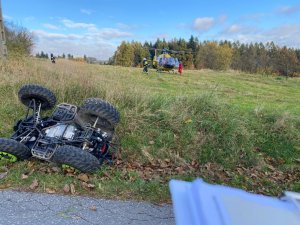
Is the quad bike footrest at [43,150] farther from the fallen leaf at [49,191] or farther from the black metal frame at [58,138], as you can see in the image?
the fallen leaf at [49,191]

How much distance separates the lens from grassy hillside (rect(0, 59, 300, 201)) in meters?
4.95

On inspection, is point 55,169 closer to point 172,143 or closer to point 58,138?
point 58,138

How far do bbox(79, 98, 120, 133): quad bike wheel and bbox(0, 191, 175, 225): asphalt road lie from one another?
1.58 metres

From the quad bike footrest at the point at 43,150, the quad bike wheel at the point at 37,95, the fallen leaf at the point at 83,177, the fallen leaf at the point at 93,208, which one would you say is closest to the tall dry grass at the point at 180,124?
the quad bike wheel at the point at 37,95

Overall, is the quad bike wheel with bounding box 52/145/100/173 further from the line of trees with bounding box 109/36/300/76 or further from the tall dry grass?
the line of trees with bounding box 109/36/300/76

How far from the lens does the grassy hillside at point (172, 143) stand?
16.2ft

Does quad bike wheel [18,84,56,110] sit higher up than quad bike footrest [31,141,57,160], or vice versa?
quad bike wheel [18,84,56,110]

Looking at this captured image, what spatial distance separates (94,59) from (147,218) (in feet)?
82.3

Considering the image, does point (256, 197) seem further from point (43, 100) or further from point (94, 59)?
point (94, 59)

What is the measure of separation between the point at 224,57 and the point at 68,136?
69.5 meters

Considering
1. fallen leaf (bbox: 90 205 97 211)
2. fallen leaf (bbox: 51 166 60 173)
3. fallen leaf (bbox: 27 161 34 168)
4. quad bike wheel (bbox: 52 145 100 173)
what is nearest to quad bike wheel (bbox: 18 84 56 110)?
fallen leaf (bbox: 27 161 34 168)

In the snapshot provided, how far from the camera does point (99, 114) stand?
18.0 ft

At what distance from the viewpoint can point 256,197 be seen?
7.24ft

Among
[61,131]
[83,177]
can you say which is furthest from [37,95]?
[83,177]
